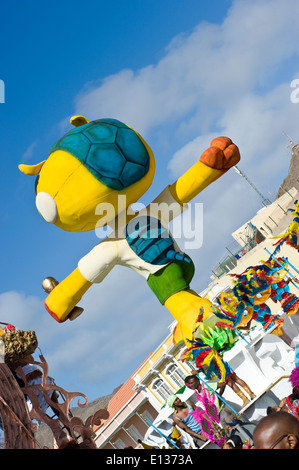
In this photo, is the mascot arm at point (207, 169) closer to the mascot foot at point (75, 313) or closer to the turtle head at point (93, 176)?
the turtle head at point (93, 176)

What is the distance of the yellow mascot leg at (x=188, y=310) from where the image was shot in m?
6.86

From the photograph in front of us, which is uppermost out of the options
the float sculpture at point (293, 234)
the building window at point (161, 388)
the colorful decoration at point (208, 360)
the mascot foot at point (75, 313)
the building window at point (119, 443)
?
the mascot foot at point (75, 313)

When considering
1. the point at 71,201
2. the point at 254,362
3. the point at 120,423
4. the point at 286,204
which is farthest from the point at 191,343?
the point at 286,204

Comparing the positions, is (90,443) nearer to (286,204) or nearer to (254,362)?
(254,362)

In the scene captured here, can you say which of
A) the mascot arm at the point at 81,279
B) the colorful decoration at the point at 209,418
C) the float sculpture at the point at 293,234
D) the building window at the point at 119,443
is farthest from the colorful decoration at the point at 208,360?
the building window at the point at 119,443

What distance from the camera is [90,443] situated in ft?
15.3

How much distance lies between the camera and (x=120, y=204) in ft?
22.9

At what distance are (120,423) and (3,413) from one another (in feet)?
52.0

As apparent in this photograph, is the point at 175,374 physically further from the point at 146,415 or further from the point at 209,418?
the point at 209,418

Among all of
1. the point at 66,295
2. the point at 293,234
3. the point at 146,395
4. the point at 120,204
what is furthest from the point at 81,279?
the point at 146,395

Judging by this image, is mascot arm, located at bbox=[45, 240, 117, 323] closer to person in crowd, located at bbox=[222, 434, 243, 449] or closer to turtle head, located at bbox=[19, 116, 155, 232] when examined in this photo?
turtle head, located at bbox=[19, 116, 155, 232]

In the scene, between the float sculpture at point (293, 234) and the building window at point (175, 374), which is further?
the building window at point (175, 374)

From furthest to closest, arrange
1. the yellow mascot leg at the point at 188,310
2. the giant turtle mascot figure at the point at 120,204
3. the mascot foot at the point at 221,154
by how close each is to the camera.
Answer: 1. the mascot foot at the point at 221,154
2. the yellow mascot leg at the point at 188,310
3. the giant turtle mascot figure at the point at 120,204

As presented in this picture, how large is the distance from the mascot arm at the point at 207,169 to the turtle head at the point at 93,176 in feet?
1.55
